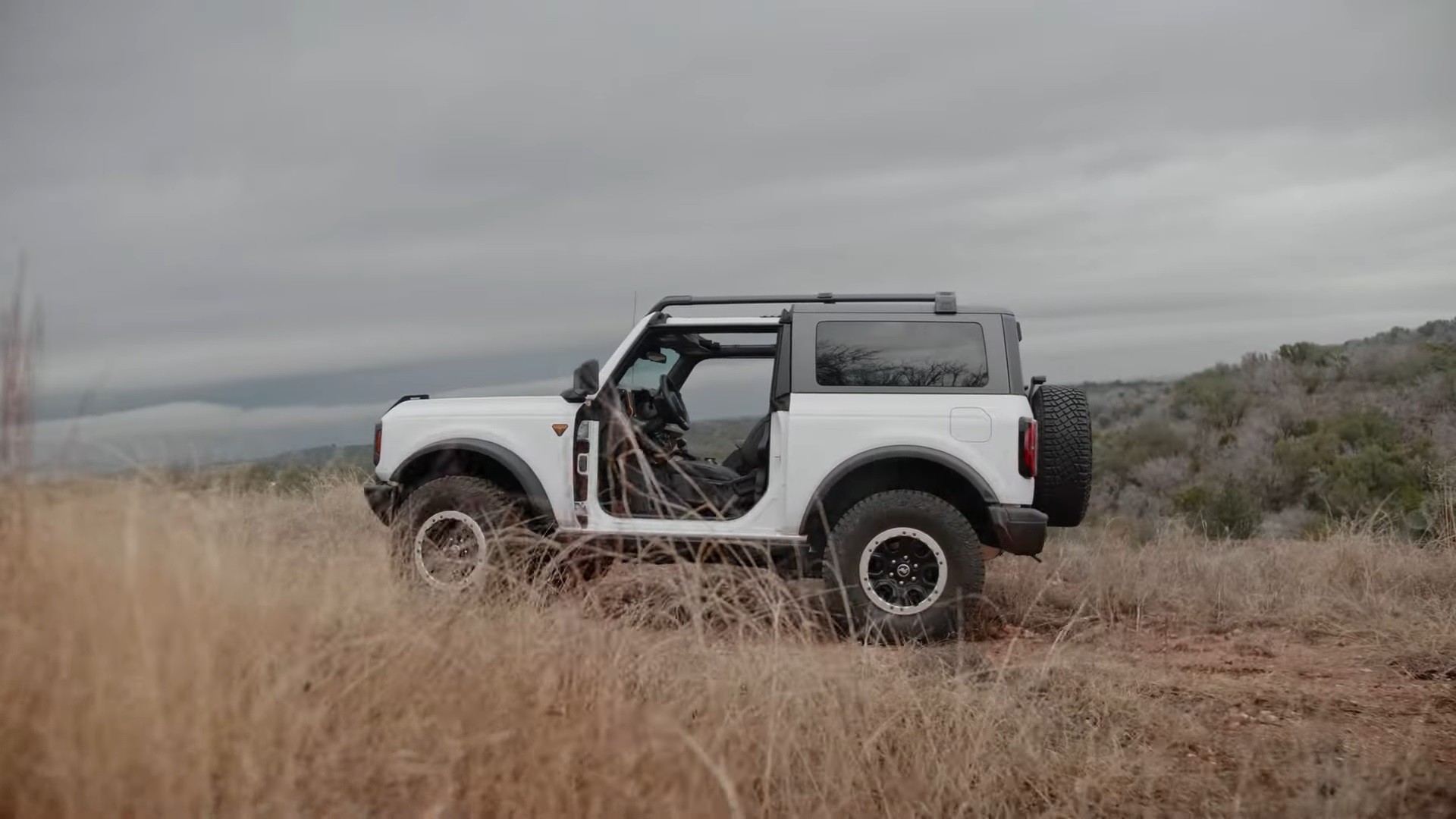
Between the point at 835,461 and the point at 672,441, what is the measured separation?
5.30ft

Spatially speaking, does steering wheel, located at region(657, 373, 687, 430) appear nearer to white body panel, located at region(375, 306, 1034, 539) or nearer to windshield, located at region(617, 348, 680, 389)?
windshield, located at region(617, 348, 680, 389)

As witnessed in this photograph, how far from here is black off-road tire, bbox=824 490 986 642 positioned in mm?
6469

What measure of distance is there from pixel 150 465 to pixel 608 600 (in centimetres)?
246

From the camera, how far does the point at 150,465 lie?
383cm

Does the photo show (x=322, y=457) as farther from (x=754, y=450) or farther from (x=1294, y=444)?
(x=1294, y=444)

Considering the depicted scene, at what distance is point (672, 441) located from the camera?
7977 mm

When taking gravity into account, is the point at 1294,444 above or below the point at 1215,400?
below

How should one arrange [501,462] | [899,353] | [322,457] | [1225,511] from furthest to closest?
1. [1225,511]
2. [501,462]
3. [899,353]
4. [322,457]

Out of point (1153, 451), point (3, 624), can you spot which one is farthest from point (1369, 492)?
point (3, 624)

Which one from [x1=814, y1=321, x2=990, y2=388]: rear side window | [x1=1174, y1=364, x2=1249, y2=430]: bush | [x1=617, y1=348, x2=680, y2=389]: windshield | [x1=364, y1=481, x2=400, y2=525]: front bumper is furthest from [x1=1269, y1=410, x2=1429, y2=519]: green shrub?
[x1=364, y1=481, x2=400, y2=525]: front bumper

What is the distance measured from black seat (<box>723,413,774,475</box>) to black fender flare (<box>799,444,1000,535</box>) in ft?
1.95

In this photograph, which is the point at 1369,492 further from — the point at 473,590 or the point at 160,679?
the point at 160,679

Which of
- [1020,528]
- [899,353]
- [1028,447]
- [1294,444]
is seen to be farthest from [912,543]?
[1294,444]

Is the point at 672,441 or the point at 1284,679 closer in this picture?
the point at 1284,679
